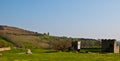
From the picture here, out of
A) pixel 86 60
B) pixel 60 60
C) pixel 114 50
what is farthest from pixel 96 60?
pixel 114 50

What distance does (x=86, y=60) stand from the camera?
4591 centimetres

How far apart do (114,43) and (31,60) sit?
50.1m

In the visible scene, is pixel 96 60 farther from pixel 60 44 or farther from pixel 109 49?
pixel 60 44

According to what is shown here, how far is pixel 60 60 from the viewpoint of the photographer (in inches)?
Result: 1761

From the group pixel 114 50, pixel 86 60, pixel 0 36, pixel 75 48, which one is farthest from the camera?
pixel 0 36

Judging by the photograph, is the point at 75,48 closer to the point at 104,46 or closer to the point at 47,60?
the point at 104,46

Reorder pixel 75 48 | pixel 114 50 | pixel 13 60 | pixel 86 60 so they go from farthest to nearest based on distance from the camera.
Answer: pixel 75 48 → pixel 114 50 → pixel 86 60 → pixel 13 60

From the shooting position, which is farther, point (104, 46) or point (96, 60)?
point (104, 46)

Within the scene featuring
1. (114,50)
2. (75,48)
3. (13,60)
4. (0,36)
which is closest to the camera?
(13,60)

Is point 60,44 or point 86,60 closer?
point 86,60

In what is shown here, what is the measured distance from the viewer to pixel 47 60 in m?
44.3

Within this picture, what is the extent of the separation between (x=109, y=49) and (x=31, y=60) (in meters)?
49.8

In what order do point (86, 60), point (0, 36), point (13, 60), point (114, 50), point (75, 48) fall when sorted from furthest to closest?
1. point (0, 36)
2. point (75, 48)
3. point (114, 50)
4. point (86, 60)
5. point (13, 60)

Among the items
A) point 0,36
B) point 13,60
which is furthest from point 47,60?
point 0,36
